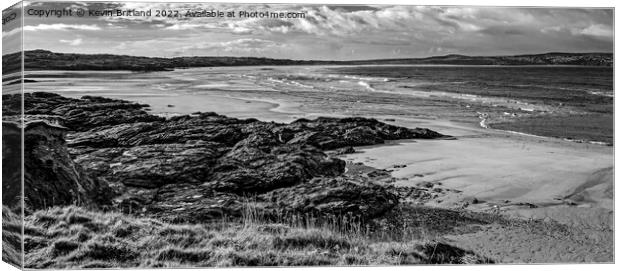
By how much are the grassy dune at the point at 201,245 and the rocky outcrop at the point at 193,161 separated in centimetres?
21

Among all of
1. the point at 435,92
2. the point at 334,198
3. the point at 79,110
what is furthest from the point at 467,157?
the point at 79,110

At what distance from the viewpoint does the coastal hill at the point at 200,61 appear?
35.3 feet

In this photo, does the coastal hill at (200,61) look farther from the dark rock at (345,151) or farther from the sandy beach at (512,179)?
the dark rock at (345,151)

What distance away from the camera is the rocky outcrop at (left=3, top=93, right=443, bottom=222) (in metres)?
10.9

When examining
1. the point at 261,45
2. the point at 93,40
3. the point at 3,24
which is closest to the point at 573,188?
the point at 261,45

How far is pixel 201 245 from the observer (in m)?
10.8

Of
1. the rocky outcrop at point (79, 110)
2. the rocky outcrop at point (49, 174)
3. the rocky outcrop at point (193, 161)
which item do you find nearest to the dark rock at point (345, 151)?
the rocky outcrop at point (193, 161)

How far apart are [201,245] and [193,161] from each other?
1.17m

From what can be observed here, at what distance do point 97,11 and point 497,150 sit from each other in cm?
535

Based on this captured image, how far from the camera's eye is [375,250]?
1112cm

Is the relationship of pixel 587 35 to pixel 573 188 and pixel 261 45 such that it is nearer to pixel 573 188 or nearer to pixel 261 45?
pixel 573 188

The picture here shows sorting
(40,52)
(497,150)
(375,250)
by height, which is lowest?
(375,250)

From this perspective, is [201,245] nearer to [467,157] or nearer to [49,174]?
[49,174]

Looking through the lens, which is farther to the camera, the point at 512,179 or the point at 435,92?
the point at 435,92
